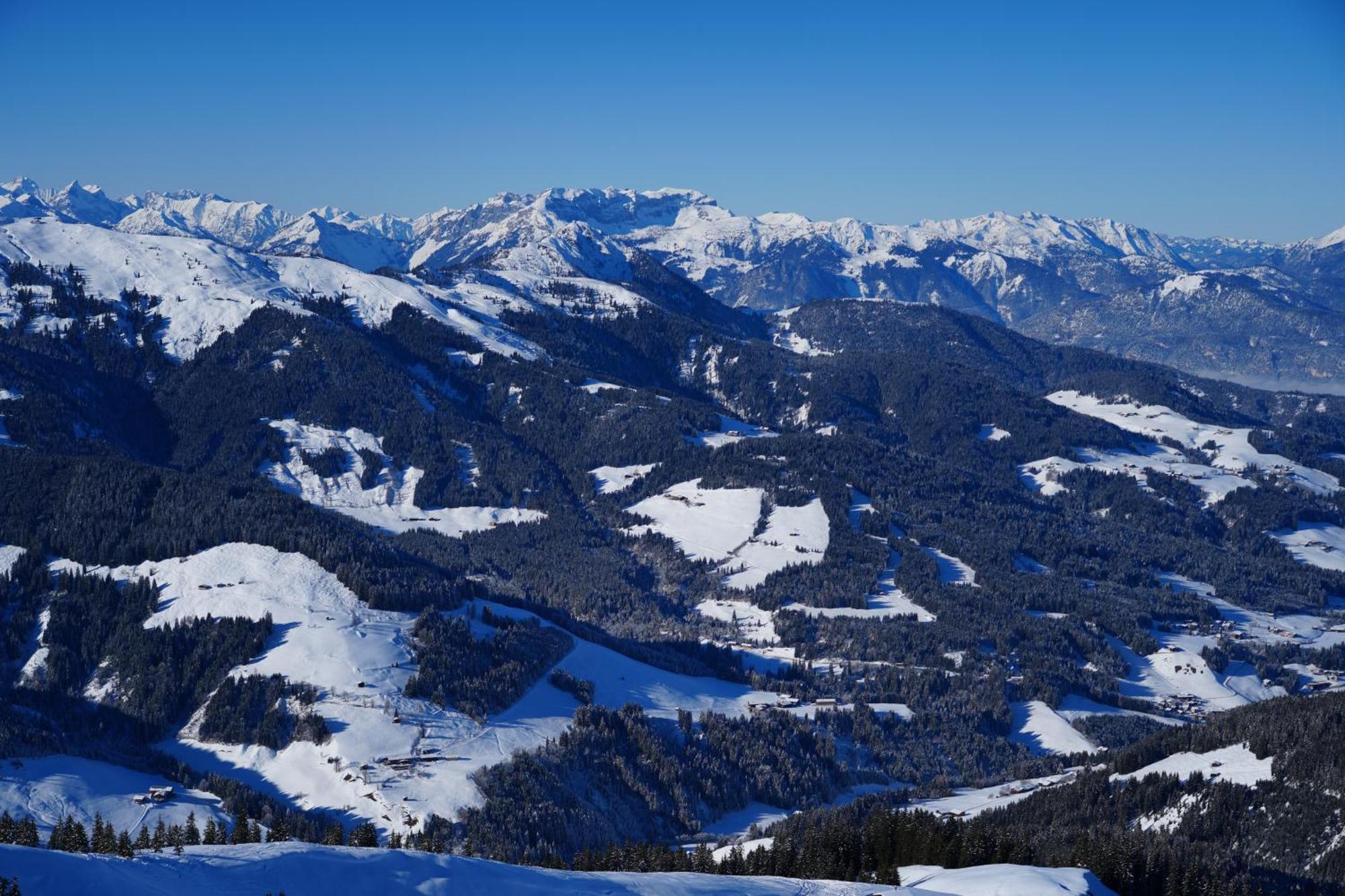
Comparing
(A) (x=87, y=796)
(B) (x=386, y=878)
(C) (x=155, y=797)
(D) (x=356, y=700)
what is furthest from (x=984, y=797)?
(A) (x=87, y=796)

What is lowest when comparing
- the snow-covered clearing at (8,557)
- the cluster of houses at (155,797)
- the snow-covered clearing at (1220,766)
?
the snow-covered clearing at (1220,766)

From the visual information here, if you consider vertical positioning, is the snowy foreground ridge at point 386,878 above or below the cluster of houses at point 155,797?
below

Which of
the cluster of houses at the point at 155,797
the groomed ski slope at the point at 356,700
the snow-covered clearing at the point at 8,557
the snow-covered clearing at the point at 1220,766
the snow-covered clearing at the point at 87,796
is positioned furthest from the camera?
the snow-covered clearing at the point at 8,557

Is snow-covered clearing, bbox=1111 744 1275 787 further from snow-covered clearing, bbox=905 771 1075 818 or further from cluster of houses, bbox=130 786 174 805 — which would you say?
cluster of houses, bbox=130 786 174 805

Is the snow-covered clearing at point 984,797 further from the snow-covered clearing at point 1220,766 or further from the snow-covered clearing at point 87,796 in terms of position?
the snow-covered clearing at point 87,796

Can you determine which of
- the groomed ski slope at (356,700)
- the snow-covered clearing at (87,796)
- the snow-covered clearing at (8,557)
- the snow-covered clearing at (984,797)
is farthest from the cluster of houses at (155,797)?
the snow-covered clearing at (984,797)

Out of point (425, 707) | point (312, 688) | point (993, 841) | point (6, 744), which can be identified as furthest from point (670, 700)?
point (6, 744)

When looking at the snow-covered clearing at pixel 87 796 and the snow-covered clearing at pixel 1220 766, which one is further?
the snow-covered clearing at pixel 1220 766
